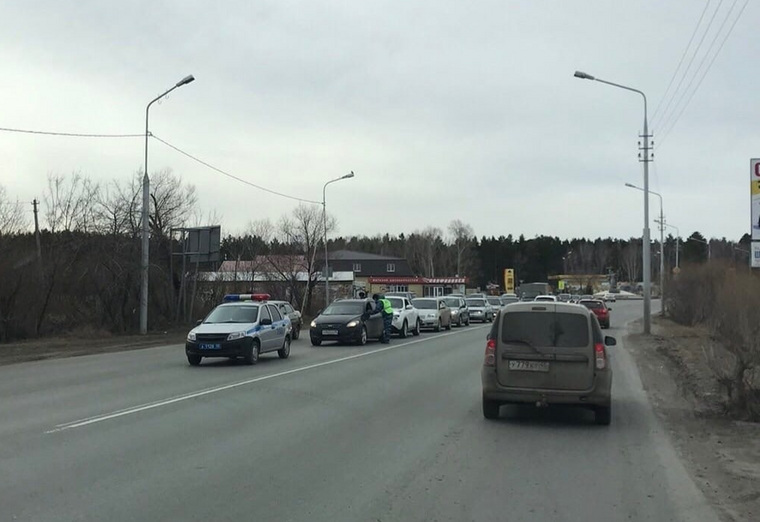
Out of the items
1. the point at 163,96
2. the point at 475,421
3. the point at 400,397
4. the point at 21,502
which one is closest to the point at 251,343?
the point at 400,397

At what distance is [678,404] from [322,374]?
287 inches

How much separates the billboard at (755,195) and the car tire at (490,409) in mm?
6976

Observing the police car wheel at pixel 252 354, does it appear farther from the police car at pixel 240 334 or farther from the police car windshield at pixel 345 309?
the police car windshield at pixel 345 309

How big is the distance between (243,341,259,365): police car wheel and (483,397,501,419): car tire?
908 cm

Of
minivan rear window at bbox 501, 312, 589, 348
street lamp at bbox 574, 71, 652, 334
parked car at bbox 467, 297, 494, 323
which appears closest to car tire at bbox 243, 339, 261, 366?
minivan rear window at bbox 501, 312, 589, 348

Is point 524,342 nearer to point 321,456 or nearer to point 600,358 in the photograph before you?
point 600,358

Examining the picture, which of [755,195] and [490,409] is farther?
[755,195]

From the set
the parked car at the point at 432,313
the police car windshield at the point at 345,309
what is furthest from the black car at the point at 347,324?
the parked car at the point at 432,313

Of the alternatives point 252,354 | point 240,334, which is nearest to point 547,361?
point 240,334

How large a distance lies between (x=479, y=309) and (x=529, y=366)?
40829 mm

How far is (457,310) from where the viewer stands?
4319cm

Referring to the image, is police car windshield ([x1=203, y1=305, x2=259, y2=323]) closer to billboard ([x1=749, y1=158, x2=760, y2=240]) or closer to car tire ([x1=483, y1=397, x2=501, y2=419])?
car tire ([x1=483, y1=397, x2=501, y2=419])

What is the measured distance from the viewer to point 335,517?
19.1ft

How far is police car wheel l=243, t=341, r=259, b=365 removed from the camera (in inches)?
724
